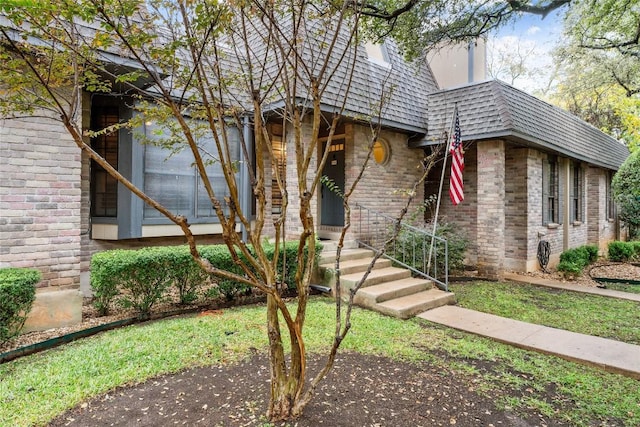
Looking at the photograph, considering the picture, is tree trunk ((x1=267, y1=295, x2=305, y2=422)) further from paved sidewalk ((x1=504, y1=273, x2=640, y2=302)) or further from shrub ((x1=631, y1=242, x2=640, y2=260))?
shrub ((x1=631, y1=242, x2=640, y2=260))

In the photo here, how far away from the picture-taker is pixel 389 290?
19.7ft

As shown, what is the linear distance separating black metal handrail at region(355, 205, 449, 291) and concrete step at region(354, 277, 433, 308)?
0.50 m

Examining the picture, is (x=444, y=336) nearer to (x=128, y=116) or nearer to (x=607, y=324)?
(x=607, y=324)

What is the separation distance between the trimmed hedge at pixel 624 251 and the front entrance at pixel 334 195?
9.10 metres

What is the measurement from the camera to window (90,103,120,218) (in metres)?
6.03

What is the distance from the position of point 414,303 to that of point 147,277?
13.0ft

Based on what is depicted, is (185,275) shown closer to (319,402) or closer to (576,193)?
(319,402)

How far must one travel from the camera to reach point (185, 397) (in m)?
2.87

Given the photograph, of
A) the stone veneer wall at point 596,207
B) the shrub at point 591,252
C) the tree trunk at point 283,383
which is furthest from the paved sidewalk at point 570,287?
the tree trunk at point 283,383

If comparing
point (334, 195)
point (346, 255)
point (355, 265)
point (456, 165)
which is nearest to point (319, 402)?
point (355, 265)

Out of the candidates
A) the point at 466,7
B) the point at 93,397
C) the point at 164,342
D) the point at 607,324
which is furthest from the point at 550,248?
the point at 93,397

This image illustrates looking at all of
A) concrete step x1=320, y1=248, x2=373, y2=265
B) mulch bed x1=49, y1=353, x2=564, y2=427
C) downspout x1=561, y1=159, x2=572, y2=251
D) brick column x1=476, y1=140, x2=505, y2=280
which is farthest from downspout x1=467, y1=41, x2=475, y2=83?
mulch bed x1=49, y1=353, x2=564, y2=427

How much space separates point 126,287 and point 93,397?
2.16 m

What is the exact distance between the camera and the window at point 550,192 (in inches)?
387
